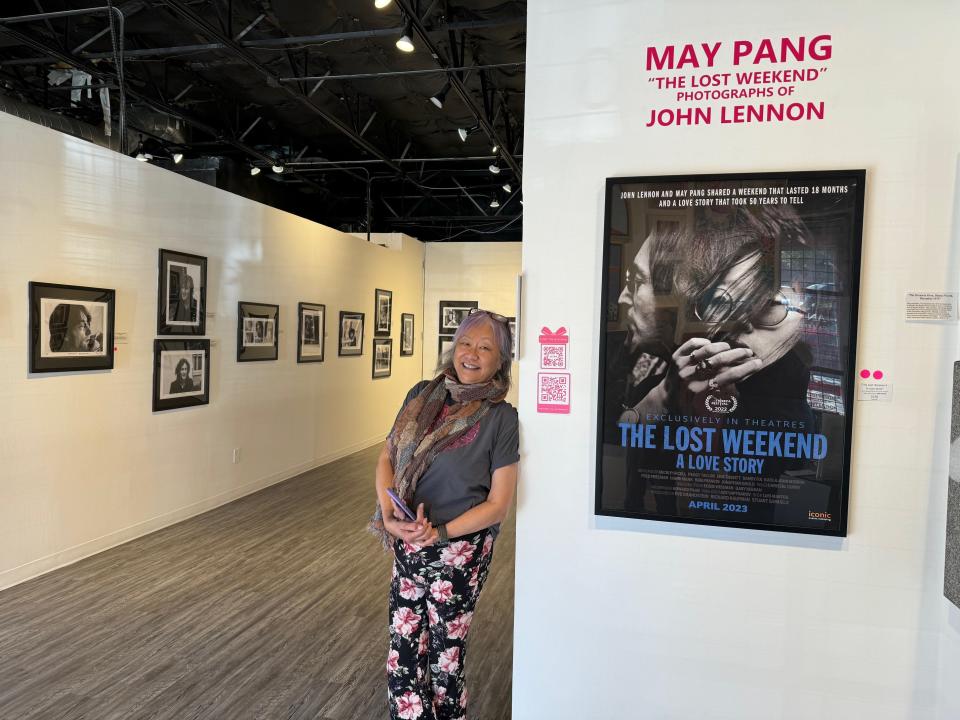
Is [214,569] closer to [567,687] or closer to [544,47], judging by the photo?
[567,687]

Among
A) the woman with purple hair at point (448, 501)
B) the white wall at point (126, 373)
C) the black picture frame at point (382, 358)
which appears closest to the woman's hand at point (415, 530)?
the woman with purple hair at point (448, 501)

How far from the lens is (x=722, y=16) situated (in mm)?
2162

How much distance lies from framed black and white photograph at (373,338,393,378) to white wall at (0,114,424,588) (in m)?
1.94

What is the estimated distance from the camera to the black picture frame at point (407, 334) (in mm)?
10781

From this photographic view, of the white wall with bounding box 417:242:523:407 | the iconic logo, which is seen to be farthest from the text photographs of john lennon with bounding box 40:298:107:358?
the white wall with bounding box 417:242:523:407

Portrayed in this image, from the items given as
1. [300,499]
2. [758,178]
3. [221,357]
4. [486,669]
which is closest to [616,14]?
[758,178]

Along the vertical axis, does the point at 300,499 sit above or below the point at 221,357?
below

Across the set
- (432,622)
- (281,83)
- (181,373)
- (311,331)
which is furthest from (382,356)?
(432,622)

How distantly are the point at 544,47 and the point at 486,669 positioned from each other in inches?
114

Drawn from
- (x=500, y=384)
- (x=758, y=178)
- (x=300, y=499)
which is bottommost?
(x=300, y=499)

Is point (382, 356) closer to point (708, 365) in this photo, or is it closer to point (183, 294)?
point (183, 294)

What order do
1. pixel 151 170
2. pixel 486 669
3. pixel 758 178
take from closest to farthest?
pixel 758 178
pixel 486 669
pixel 151 170

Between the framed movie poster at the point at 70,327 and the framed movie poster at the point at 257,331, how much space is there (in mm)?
1656

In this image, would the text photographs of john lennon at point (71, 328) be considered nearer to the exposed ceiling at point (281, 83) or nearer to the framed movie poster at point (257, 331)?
the exposed ceiling at point (281, 83)
